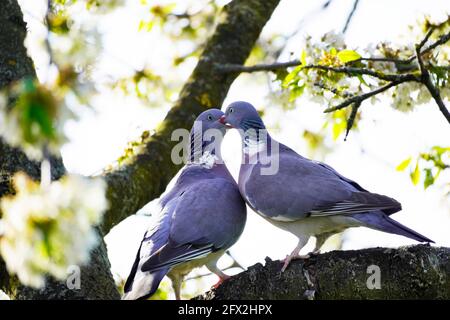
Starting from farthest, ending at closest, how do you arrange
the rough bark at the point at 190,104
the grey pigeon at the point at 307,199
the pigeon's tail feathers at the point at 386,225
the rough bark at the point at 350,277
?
the rough bark at the point at 190,104 → the grey pigeon at the point at 307,199 → the pigeon's tail feathers at the point at 386,225 → the rough bark at the point at 350,277

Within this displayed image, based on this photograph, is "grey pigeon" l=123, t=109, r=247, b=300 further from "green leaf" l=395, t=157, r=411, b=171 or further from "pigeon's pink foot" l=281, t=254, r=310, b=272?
"green leaf" l=395, t=157, r=411, b=171

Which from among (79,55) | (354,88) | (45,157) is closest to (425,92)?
(354,88)

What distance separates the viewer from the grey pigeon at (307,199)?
3.81 m

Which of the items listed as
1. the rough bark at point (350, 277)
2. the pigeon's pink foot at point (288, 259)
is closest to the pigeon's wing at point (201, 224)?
the rough bark at point (350, 277)

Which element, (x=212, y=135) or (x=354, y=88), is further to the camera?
(x=212, y=135)

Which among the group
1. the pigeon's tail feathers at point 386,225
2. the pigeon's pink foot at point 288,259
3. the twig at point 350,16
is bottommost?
the pigeon's pink foot at point 288,259

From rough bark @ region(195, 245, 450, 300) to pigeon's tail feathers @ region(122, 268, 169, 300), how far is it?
1.10ft

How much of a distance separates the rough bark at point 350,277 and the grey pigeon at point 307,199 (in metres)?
0.16

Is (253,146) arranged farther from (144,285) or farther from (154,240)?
(144,285)

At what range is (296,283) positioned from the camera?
3.31m

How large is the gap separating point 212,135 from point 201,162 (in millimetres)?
249

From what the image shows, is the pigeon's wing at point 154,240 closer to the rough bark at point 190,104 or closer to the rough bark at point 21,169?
the rough bark at point 21,169

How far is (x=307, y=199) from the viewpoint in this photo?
4082mm
